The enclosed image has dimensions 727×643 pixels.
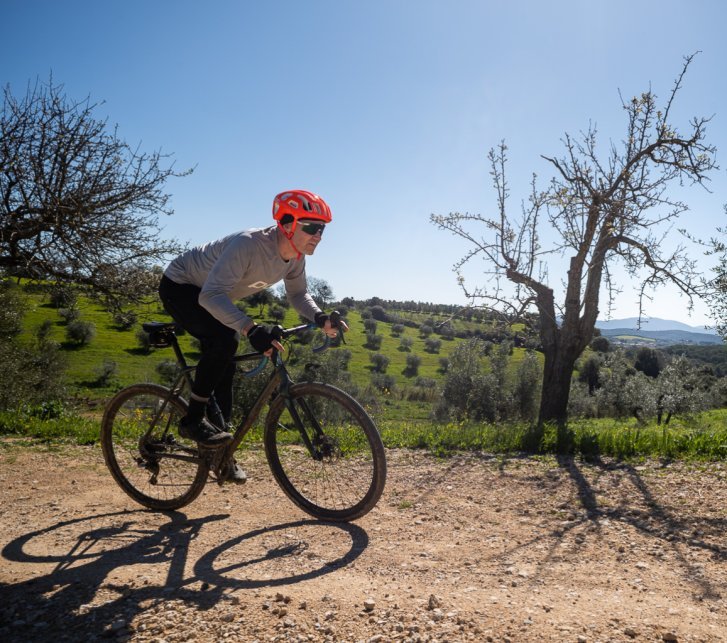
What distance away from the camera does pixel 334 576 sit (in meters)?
3.36

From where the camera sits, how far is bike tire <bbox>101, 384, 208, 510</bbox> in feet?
16.1

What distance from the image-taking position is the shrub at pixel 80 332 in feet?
226

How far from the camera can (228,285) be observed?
4152 millimetres

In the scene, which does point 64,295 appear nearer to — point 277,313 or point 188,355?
point 188,355

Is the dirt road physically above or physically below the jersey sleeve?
below

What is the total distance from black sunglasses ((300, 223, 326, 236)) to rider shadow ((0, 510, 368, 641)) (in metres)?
2.51

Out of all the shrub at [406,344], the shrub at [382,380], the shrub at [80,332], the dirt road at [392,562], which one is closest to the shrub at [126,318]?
the dirt road at [392,562]

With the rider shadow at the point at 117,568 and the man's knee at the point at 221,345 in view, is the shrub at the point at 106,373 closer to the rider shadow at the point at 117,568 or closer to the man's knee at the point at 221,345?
the rider shadow at the point at 117,568

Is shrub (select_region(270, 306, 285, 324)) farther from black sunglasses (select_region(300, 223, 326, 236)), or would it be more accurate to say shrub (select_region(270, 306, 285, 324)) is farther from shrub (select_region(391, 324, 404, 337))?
black sunglasses (select_region(300, 223, 326, 236))

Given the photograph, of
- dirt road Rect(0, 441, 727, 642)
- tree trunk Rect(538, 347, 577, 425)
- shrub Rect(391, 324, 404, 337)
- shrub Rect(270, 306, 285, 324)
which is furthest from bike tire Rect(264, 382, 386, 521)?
shrub Rect(391, 324, 404, 337)

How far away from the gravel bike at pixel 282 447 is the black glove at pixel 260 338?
13 cm

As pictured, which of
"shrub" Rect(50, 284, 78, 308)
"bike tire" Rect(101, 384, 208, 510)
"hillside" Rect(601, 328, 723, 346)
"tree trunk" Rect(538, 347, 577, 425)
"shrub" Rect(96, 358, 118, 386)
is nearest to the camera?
"bike tire" Rect(101, 384, 208, 510)

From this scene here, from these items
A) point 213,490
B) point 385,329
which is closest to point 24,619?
point 213,490

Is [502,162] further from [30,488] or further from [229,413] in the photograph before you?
[30,488]
